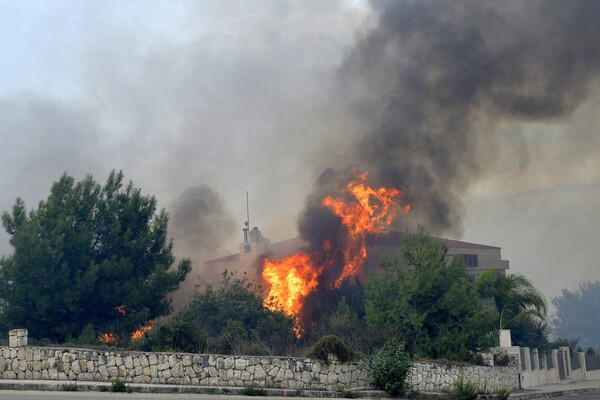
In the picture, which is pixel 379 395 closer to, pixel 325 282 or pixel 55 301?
pixel 55 301

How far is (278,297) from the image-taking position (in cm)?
5059

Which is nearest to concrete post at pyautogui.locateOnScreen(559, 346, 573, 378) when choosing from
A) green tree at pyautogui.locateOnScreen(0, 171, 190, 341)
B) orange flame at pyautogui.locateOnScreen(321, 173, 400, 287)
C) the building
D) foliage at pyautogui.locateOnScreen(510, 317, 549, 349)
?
foliage at pyautogui.locateOnScreen(510, 317, 549, 349)

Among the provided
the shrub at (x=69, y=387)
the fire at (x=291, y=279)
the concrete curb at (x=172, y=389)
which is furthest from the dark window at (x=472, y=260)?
the shrub at (x=69, y=387)

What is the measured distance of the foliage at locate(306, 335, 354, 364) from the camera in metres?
23.3

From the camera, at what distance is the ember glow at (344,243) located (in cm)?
5166

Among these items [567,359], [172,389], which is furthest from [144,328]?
[567,359]

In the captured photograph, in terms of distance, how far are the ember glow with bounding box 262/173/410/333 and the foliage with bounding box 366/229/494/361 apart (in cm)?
1961

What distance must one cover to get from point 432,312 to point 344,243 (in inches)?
877

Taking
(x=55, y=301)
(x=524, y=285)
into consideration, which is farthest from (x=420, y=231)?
(x=55, y=301)

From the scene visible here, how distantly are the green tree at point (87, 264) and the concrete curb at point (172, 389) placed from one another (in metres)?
13.8

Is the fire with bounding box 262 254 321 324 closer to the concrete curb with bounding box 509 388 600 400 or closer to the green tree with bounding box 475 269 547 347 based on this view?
the green tree with bounding box 475 269 547 347

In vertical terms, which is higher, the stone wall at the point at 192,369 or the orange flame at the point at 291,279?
Result: the orange flame at the point at 291,279

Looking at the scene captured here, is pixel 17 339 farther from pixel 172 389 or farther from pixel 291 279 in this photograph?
pixel 291 279

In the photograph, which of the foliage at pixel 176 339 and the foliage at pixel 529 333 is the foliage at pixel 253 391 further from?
the foliage at pixel 529 333
